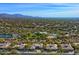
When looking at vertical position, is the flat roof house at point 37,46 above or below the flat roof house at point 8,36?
below

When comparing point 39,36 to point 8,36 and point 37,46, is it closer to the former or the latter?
point 37,46

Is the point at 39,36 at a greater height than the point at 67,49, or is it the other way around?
the point at 39,36

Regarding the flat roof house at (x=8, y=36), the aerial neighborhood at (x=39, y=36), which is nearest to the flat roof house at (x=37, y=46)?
the aerial neighborhood at (x=39, y=36)

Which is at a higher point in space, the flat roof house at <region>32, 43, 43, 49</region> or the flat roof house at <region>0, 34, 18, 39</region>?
the flat roof house at <region>0, 34, 18, 39</region>

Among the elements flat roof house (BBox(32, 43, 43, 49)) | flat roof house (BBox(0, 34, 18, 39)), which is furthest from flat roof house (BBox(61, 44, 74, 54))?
flat roof house (BBox(0, 34, 18, 39))

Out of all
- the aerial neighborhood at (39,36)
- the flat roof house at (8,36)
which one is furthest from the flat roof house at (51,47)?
the flat roof house at (8,36)

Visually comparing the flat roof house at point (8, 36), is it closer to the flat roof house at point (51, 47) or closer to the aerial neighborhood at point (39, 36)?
the aerial neighborhood at point (39, 36)

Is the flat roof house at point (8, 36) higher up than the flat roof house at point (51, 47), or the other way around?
the flat roof house at point (8, 36)

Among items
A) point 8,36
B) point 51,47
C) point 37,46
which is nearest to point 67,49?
point 51,47

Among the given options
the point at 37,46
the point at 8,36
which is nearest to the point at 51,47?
the point at 37,46

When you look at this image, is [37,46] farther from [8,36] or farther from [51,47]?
[8,36]

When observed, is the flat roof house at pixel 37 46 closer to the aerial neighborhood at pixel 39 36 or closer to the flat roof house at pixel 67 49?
the aerial neighborhood at pixel 39 36

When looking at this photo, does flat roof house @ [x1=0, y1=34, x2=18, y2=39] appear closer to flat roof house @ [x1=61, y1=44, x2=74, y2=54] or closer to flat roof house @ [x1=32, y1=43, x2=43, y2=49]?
flat roof house @ [x1=32, y1=43, x2=43, y2=49]
